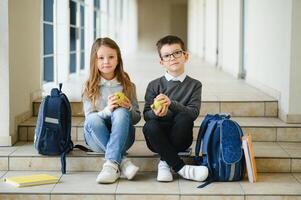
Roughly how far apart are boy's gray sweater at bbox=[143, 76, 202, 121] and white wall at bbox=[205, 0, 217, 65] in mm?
7474

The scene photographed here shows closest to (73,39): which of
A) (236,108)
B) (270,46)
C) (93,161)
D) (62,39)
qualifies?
(62,39)

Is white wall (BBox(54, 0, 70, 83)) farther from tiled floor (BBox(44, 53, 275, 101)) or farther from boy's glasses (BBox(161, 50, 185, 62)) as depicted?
boy's glasses (BBox(161, 50, 185, 62))

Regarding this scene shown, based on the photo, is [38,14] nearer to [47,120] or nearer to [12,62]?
[12,62]

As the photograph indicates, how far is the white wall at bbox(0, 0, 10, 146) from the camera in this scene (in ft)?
14.6

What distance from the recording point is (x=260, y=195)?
361 centimetres

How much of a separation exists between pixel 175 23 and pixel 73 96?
796 inches

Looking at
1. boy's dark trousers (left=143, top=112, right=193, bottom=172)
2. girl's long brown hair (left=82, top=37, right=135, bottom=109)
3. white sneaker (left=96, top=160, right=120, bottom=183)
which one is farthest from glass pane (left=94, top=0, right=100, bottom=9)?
white sneaker (left=96, top=160, right=120, bottom=183)

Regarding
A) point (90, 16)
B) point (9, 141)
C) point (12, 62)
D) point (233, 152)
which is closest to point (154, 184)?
point (233, 152)

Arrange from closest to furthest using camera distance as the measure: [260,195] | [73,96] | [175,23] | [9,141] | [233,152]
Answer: [260,195] < [233,152] < [9,141] < [73,96] < [175,23]

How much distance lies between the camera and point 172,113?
400 centimetres

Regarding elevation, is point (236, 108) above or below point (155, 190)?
above

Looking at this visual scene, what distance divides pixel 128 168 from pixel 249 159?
0.84 m

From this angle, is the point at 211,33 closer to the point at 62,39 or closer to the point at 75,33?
the point at 75,33

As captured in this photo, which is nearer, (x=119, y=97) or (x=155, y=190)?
(x=155, y=190)
